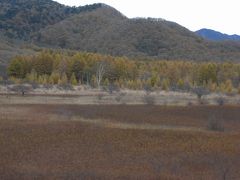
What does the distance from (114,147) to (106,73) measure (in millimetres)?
83786

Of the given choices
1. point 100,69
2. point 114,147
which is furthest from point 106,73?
point 114,147

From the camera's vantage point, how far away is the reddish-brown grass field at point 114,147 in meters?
19.1

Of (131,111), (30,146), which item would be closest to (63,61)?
(131,111)

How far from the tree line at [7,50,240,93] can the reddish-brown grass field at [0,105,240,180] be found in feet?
180

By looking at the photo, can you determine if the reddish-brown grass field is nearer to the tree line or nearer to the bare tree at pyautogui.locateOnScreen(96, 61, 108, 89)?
the tree line

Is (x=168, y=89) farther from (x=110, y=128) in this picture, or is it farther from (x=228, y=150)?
(x=228, y=150)

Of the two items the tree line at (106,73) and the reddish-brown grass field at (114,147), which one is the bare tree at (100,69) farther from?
the reddish-brown grass field at (114,147)

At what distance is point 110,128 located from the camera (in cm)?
3194

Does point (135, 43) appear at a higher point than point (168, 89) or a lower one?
higher

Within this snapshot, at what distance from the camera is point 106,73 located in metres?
108

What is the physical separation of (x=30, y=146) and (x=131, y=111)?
22.1 meters

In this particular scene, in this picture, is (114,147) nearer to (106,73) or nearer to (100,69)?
(100,69)

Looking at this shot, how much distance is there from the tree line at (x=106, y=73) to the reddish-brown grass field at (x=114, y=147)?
55.0 m

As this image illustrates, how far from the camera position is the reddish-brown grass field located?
62.6 ft
